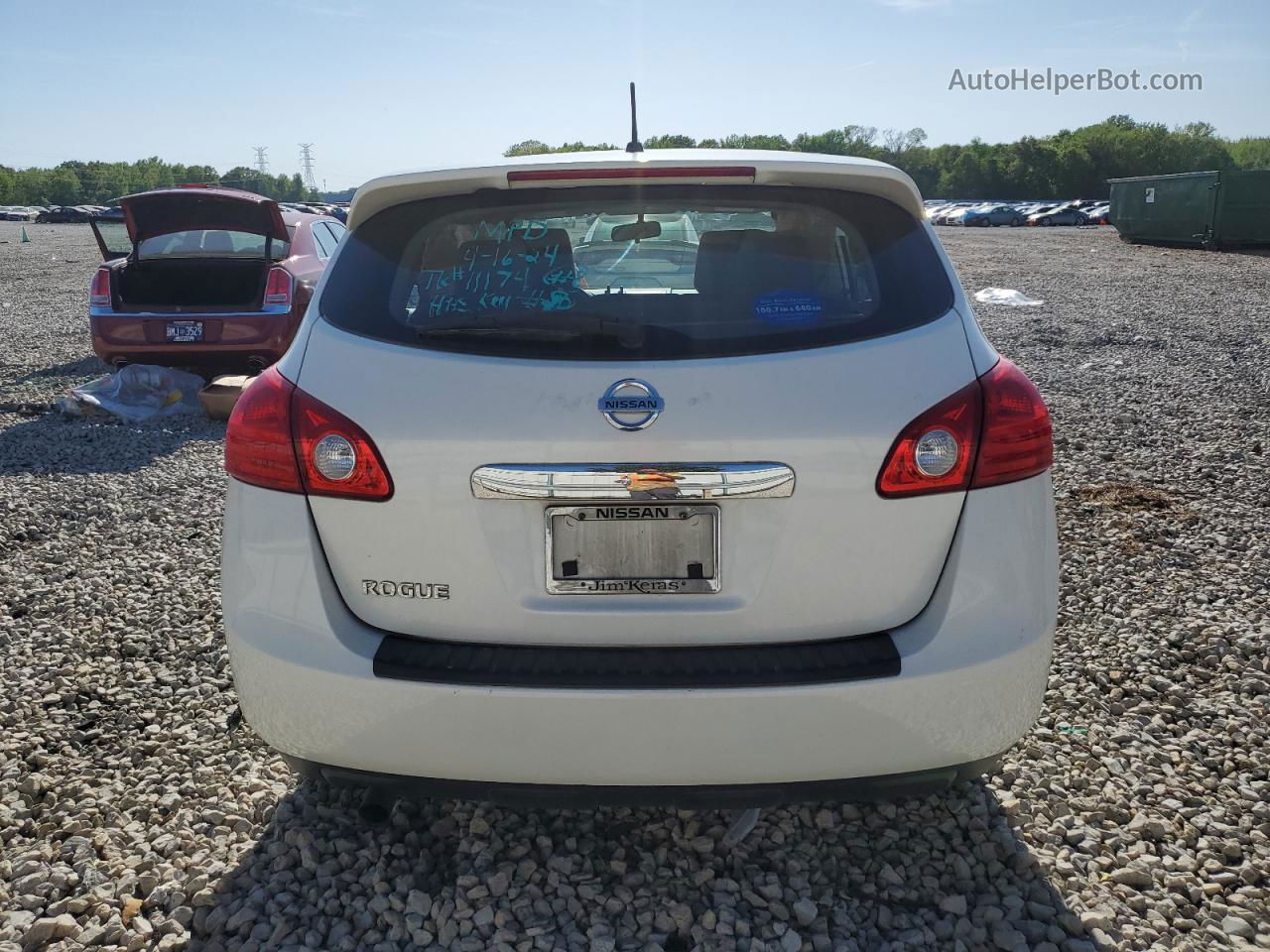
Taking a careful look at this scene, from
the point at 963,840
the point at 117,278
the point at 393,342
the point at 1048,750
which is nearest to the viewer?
the point at 393,342

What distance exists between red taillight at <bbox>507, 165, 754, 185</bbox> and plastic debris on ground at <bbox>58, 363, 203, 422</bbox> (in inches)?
276

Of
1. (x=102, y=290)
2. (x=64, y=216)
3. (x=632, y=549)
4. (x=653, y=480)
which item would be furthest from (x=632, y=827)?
(x=64, y=216)

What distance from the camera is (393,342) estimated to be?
2176 millimetres

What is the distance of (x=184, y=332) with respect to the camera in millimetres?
8352

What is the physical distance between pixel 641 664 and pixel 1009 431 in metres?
0.93

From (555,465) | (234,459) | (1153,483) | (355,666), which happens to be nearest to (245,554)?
(234,459)

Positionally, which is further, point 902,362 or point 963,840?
point 963,840

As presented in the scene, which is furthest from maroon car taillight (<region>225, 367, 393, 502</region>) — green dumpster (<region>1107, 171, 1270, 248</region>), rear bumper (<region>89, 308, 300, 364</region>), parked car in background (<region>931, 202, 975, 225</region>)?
parked car in background (<region>931, 202, 975, 225</region>)

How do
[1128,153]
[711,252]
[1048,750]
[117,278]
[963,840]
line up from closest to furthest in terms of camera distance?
[711,252]
[963,840]
[1048,750]
[117,278]
[1128,153]

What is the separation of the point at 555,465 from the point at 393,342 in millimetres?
472

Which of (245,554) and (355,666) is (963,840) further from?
(245,554)

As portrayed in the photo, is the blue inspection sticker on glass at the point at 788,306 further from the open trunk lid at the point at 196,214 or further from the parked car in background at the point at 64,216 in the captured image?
the parked car in background at the point at 64,216

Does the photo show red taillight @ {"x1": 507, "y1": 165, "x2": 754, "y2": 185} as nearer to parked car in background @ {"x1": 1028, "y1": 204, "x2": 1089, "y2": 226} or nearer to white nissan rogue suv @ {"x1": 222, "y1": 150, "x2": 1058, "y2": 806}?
white nissan rogue suv @ {"x1": 222, "y1": 150, "x2": 1058, "y2": 806}

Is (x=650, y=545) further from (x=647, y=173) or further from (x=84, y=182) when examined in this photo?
(x=84, y=182)
